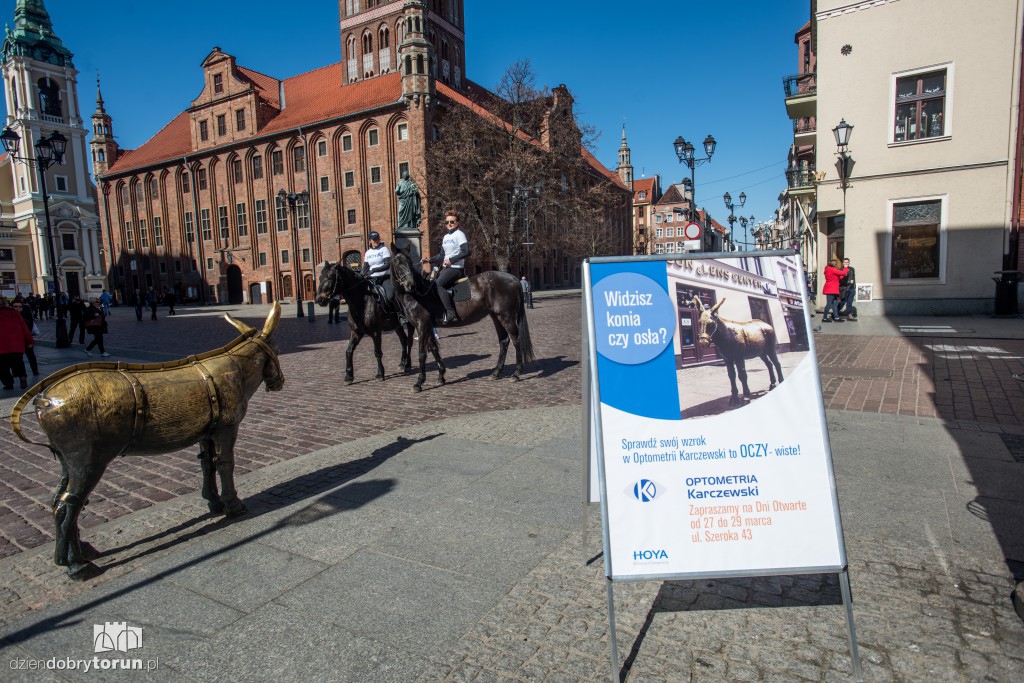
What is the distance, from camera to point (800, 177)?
28.1 m

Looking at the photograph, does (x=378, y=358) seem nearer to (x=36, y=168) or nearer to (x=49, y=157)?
(x=49, y=157)

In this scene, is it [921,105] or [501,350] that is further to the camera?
[921,105]

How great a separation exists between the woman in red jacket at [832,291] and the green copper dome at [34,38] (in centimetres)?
9302

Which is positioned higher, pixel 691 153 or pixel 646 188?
pixel 646 188

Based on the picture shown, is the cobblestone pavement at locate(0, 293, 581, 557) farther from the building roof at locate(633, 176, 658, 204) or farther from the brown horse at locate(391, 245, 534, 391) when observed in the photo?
the building roof at locate(633, 176, 658, 204)

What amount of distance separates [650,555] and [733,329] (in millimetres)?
1091

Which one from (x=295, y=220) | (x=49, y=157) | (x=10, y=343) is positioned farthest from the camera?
(x=295, y=220)

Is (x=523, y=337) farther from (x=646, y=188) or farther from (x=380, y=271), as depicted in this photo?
(x=646, y=188)

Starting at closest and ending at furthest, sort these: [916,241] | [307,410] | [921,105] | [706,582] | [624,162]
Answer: [706,582]
[307,410]
[921,105]
[916,241]
[624,162]

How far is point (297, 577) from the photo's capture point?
3516 millimetres

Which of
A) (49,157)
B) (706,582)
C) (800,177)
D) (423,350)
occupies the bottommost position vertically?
(706,582)

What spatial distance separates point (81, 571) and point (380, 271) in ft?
25.7

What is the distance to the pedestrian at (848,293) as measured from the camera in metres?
18.5

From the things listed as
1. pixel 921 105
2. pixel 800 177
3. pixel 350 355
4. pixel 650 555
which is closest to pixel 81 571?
pixel 650 555
